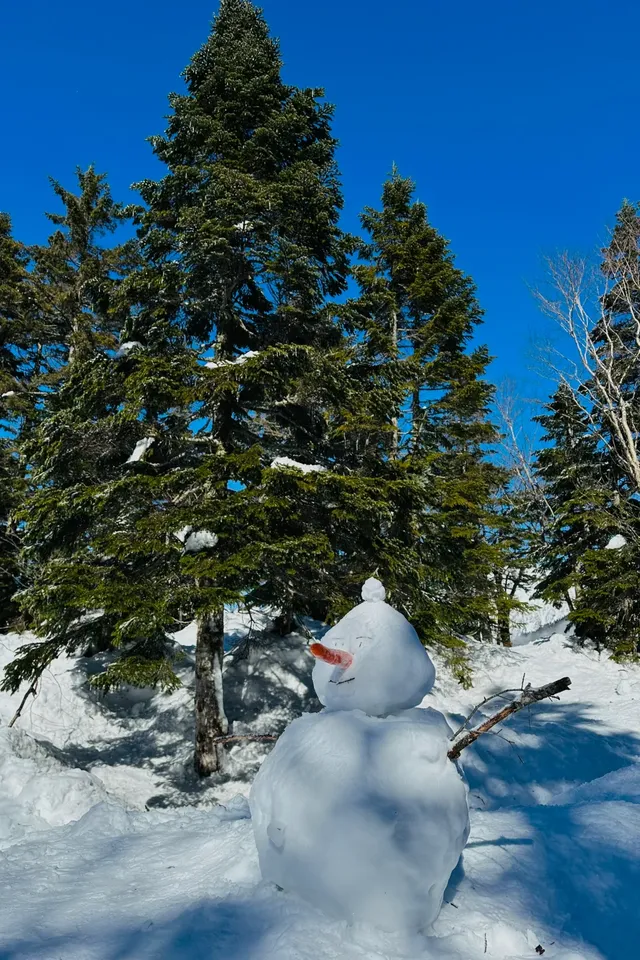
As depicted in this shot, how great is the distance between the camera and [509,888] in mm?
2650

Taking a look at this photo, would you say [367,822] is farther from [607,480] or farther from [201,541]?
[607,480]

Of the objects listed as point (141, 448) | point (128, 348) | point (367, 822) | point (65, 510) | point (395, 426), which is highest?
point (128, 348)

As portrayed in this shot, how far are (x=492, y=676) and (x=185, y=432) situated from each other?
9.72 meters

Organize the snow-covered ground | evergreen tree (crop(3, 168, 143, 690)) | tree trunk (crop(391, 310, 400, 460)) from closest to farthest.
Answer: the snow-covered ground, evergreen tree (crop(3, 168, 143, 690)), tree trunk (crop(391, 310, 400, 460))

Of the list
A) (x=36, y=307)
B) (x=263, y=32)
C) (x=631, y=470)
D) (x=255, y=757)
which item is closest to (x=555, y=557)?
(x=631, y=470)

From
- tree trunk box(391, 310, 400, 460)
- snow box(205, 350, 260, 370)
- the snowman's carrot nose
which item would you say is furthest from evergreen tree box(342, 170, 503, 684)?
the snowman's carrot nose

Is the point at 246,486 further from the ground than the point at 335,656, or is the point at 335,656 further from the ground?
the point at 246,486

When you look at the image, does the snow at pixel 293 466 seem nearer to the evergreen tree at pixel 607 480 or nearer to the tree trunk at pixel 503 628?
the tree trunk at pixel 503 628

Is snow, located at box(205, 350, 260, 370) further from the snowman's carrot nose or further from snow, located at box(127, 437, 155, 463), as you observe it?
the snowman's carrot nose

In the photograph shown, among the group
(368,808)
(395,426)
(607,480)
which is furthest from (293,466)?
(607,480)

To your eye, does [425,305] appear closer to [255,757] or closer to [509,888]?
[255,757]

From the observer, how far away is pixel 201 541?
745cm

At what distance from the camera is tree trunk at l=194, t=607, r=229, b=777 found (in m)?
7.93

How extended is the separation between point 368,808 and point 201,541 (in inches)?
215
